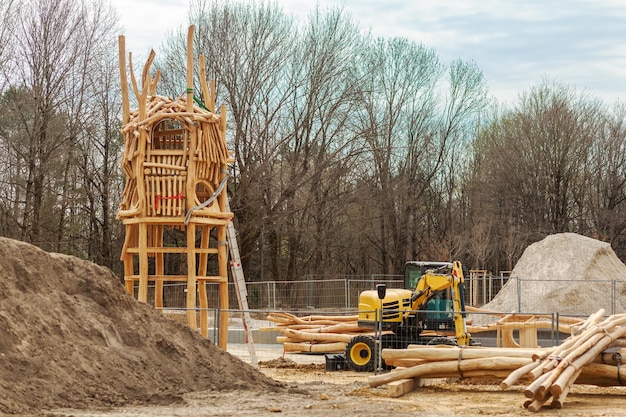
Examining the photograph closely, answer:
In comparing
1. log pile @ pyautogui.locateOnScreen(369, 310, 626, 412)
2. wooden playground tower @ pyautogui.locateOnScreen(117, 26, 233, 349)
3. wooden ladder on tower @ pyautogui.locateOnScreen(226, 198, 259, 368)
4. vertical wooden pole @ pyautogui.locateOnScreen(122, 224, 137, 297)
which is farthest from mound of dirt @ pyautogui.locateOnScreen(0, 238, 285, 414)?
wooden ladder on tower @ pyautogui.locateOnScreen(226, 198, 259, 368)

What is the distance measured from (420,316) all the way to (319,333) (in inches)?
148

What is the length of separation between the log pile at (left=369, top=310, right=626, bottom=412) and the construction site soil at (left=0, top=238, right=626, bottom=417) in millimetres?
300

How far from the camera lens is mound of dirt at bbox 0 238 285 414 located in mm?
10773

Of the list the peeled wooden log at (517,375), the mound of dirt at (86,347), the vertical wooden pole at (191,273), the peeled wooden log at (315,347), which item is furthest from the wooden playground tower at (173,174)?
the peeled wooden log at (517,375)

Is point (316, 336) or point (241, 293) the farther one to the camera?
point (316, 336)

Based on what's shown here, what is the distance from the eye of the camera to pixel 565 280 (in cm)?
2689

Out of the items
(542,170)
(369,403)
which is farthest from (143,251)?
(542,170)

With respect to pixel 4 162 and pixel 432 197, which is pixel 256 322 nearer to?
pixel 4 162

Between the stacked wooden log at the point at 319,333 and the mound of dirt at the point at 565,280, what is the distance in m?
7.82

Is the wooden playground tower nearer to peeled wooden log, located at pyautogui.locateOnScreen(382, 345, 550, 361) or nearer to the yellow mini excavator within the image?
the yellow mini excavator

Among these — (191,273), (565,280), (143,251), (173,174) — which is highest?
(173,174)

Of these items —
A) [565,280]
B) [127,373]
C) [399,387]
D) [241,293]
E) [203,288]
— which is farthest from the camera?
[565,280]

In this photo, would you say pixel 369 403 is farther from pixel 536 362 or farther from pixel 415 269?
pixel 415 269

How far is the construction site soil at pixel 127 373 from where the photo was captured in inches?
421
